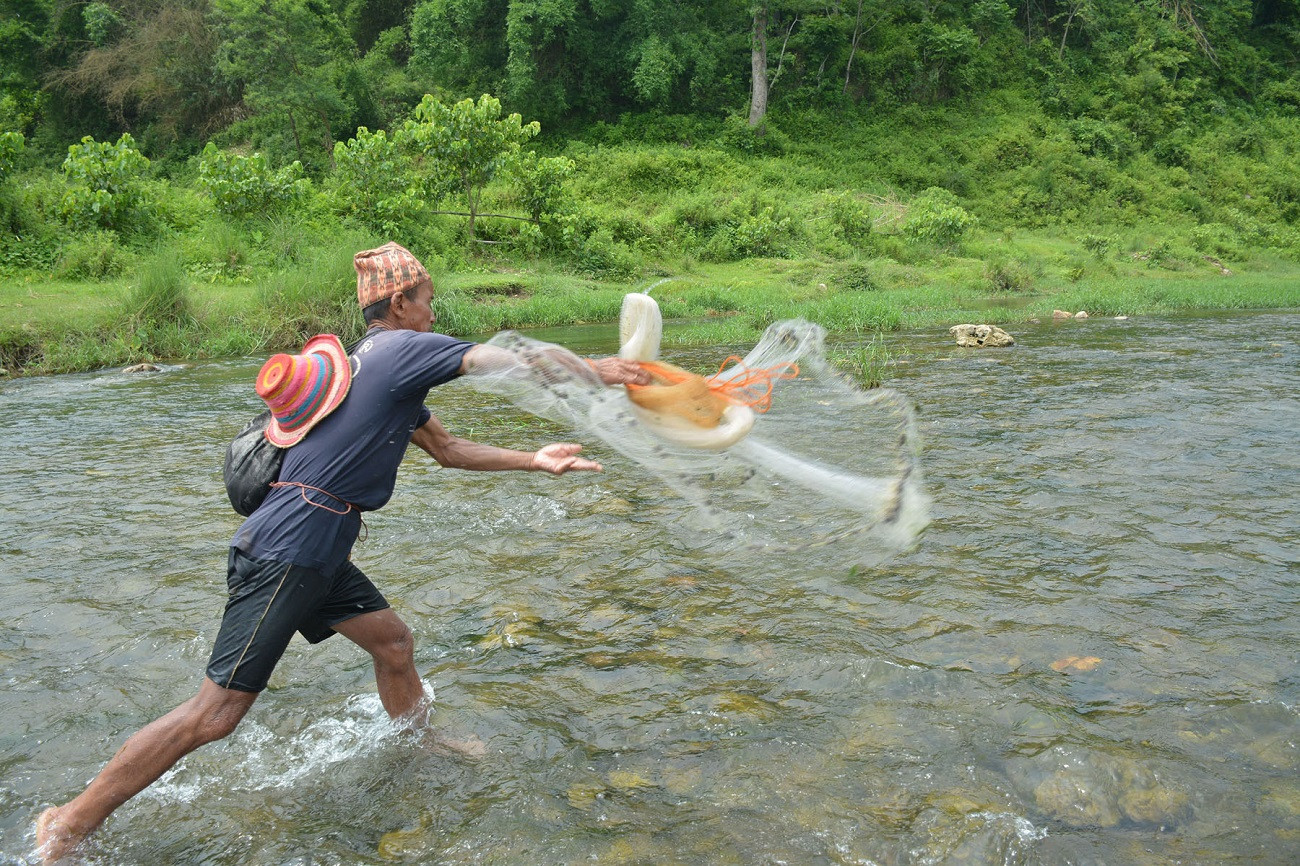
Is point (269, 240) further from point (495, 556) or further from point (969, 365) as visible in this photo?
point (495, 556)

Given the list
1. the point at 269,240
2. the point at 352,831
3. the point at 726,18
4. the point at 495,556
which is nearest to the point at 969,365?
the point at 495,556

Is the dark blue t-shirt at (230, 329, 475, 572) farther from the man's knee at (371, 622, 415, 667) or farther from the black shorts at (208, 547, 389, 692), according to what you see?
the man's knee at (371, 622, 415, 667)

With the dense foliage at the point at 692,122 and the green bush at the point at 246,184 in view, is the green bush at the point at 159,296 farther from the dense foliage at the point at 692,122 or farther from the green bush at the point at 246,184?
the green bush at the point at 246,184

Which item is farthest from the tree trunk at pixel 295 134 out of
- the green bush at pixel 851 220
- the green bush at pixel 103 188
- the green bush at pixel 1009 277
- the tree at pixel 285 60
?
the green bush at pixel 1009 277

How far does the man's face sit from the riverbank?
5.48 metres

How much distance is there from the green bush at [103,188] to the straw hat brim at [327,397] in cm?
1761

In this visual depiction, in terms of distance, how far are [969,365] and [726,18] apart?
105 feet

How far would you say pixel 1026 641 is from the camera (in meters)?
4.62

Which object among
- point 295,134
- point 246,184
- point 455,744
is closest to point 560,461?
point 455,744

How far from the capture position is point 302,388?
324 cm

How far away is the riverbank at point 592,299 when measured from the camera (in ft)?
47.7

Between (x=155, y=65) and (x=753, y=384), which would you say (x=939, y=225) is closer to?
(x=753, y=384)

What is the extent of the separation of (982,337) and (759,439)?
10551 millimetres

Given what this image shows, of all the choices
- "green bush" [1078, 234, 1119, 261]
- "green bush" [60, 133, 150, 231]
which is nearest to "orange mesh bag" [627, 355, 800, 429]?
"green bush" [60, 133, 150, 231]
